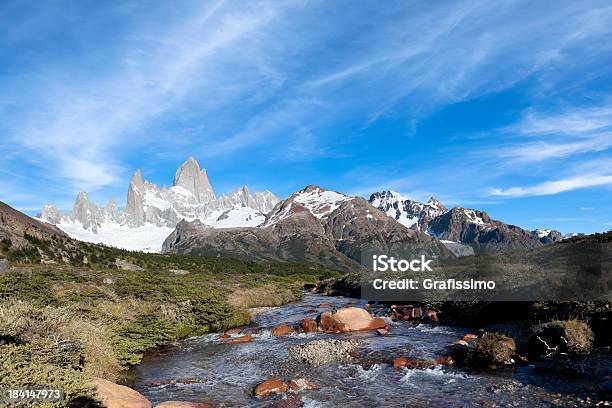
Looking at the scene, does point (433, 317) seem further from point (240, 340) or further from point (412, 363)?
point (240, 340)

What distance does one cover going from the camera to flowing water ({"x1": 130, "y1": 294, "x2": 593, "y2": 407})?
16.4m

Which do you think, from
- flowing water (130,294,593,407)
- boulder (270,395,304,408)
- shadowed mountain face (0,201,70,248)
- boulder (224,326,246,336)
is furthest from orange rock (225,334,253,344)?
shadowed mountain face (0,201,70,248)

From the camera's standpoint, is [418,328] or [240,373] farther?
[418,328]

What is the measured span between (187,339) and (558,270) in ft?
100

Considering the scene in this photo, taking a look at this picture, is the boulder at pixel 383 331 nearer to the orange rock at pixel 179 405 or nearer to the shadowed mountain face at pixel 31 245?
the orange rock at pixel 179 405

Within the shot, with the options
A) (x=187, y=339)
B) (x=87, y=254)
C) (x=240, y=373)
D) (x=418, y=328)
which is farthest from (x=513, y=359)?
(x=87, y=254)

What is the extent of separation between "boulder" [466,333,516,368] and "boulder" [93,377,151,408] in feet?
51.5

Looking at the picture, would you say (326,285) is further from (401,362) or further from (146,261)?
(401,362)

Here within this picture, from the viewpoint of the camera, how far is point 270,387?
729 inches

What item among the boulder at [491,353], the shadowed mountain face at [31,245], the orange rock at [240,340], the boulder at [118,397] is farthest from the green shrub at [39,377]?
the shadowed mountain face at [31,245]

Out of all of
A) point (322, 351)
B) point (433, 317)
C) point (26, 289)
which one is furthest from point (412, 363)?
point (26, 289)

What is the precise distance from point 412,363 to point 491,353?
13.3 ft

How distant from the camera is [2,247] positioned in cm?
6894

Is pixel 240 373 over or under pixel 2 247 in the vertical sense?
under
